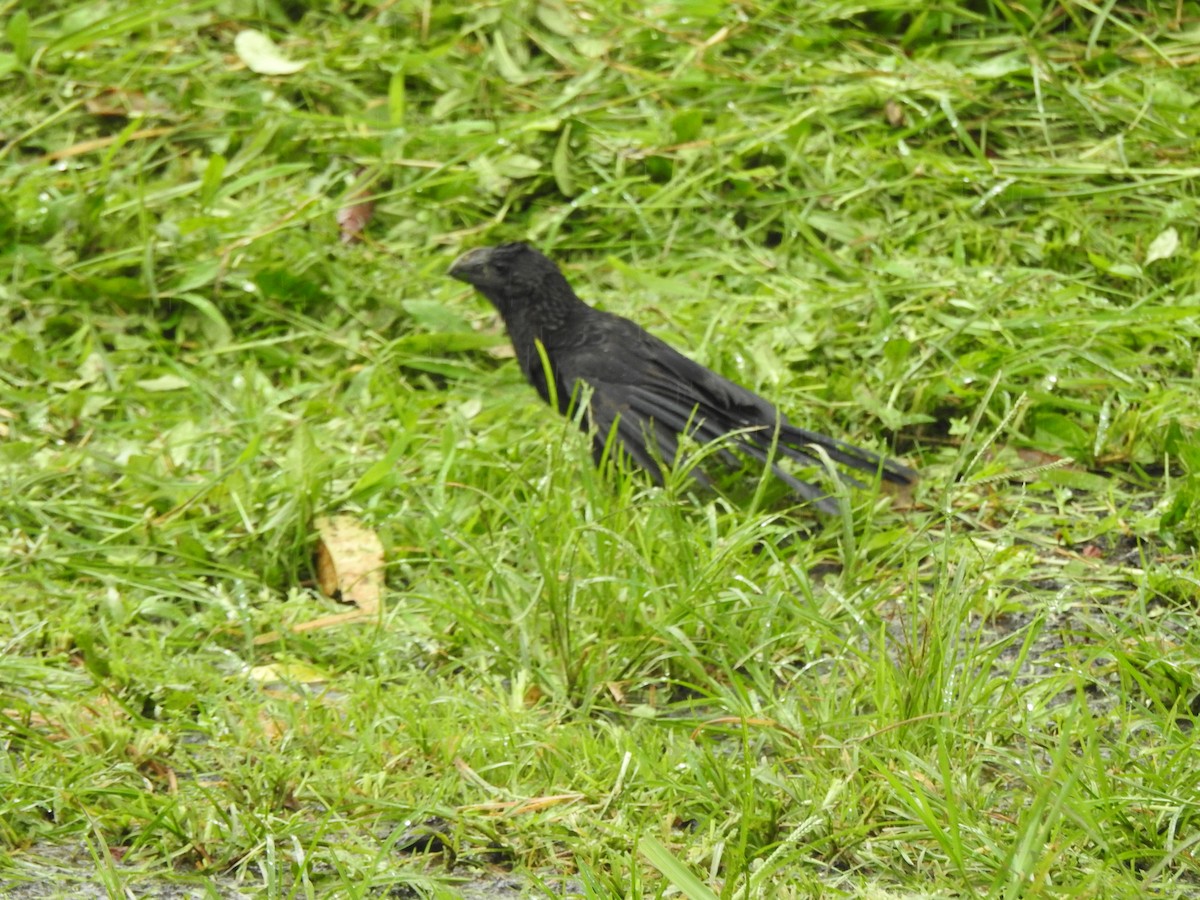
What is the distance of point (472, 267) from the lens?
480 cm

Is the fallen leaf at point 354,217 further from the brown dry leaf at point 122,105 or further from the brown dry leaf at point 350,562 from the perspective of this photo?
the brown dry leaf at point 350,562

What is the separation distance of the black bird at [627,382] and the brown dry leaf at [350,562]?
27.0 inches

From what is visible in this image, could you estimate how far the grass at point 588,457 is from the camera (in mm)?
2666

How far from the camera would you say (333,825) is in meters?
2.73

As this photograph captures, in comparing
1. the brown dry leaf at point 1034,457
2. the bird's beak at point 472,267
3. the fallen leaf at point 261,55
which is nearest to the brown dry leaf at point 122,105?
the fallen leaf at point 261,55

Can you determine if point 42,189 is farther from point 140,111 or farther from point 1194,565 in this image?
point 1194,565

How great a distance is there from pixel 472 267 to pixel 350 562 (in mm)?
1390

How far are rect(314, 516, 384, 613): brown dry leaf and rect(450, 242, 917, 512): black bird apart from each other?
0.69 meters

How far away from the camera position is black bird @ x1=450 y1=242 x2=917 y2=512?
13.0ft

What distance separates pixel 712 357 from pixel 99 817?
2420mm

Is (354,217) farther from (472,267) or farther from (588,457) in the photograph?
(588,457)

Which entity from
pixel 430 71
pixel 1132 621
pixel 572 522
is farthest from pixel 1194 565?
pixel 430 71

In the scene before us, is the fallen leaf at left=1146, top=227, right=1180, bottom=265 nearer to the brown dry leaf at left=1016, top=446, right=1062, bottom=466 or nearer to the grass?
the grass

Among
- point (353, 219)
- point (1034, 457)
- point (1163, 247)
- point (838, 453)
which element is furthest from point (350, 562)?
point (1163, 247)
